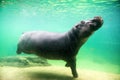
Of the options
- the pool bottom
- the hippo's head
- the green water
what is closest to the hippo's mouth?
the hippo's head

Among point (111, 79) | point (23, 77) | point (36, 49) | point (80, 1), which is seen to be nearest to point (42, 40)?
point (36, 49)

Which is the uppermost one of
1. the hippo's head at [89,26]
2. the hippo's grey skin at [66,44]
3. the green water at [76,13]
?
the hippo's head at [89,26]

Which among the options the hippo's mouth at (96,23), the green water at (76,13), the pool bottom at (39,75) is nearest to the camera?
the hippo's mouth at (96,23)

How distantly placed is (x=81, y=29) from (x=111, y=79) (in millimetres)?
1800

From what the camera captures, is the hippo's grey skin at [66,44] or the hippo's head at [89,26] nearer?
the hippo's head at [89,26]

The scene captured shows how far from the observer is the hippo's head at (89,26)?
530cm

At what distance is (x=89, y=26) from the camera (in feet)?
18.0

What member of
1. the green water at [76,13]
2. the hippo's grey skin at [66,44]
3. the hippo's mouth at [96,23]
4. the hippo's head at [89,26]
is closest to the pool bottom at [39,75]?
the hippo's grey skin at [66,44]

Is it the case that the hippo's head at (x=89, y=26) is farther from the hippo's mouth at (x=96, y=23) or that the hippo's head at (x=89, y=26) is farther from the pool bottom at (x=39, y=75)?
the pool bottom at (x=39, y=75)

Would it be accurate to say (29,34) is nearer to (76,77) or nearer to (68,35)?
(68,35)

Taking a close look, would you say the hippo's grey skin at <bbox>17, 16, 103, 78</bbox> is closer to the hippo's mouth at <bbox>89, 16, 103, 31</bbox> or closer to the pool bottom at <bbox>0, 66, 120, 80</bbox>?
the hippo's mouth at <bbox>89, 16, 103, 31</bbox>

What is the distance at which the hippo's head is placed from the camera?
17.4ft

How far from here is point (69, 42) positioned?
591 centimetres

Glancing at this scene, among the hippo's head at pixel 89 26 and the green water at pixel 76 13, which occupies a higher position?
the hippo's head at pixel 89 26
